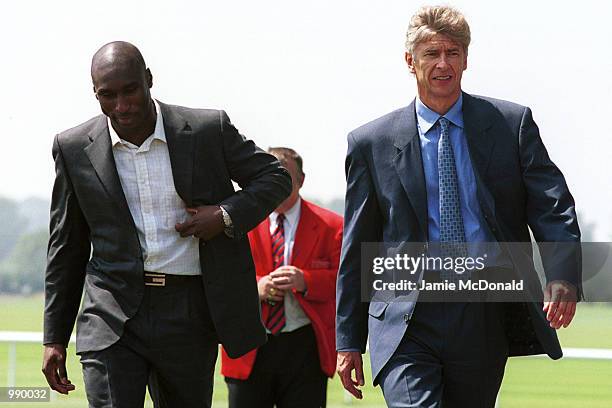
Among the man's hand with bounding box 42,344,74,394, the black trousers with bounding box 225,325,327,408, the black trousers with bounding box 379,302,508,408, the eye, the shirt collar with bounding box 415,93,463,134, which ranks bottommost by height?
the black trousers with bounding box 225,325,327,408

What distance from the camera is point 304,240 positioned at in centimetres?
763

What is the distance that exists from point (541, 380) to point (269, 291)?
15.5 metres

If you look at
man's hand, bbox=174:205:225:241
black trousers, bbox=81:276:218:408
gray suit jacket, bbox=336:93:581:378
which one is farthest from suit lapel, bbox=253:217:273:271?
gray suit jacket, bbox=336:93:581:378

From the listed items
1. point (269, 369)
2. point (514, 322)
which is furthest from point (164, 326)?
point (269, 369)

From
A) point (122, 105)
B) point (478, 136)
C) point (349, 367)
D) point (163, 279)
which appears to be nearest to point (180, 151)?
point (122, 105)

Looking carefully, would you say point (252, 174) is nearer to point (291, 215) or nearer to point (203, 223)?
point (203, 223)

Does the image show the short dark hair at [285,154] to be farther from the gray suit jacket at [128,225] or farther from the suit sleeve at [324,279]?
the gray suit jacket at [128,225]

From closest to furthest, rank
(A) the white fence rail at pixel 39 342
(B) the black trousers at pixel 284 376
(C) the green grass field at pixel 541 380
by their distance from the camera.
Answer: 1. (B) the black trousers at pixel 284 376
2. (A) the white fence rail at pixel 39 342
3. (C) the green grass field at pixel 541 380

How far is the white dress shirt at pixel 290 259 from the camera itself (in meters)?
7.44

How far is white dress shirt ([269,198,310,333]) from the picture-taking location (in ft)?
24.4

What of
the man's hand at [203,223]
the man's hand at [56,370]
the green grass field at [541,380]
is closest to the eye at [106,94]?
the man's hand at [203,223]

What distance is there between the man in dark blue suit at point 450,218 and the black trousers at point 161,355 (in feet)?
2.04

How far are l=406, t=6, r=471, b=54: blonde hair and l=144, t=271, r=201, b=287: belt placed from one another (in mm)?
1326

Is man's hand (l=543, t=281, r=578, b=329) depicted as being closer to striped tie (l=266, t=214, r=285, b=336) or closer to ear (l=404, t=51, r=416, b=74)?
ear (l=404, t=51, r=416, b=74)
